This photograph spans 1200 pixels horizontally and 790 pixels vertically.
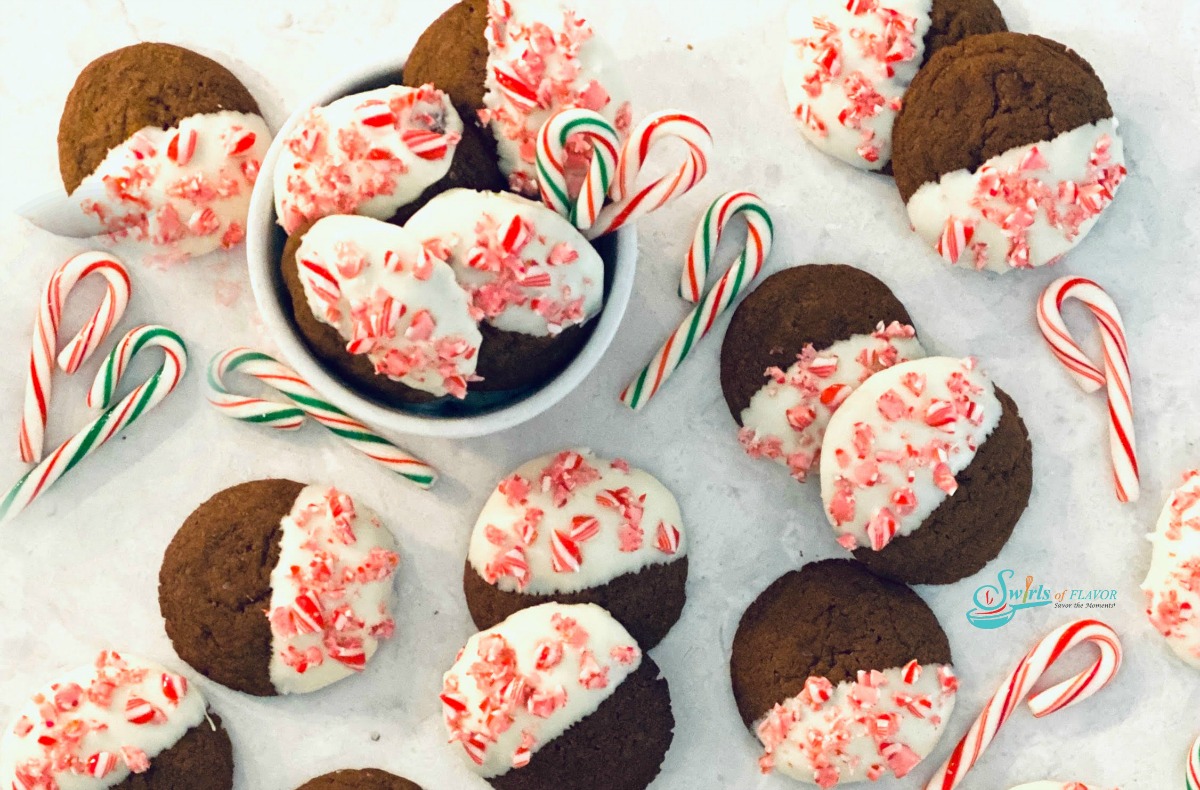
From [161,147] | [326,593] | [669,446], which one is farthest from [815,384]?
[161,147]

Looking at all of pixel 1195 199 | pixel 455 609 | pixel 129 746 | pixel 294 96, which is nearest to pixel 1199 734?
pixel 1195 199

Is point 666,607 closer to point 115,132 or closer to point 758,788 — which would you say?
point 758,788

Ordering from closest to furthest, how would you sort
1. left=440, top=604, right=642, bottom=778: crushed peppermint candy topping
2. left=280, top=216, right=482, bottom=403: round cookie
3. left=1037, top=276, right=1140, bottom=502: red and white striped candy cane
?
1. left=280, top=216, right=482, bottom=403: round cookie
2. left=440, top=604, right=642, bottom=778: crushed peppermint candy topping
3. left=1037, top=276, right=1140, bottom=502: red and white striped candy cane

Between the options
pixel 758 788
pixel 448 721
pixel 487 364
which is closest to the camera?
pixel 487 364

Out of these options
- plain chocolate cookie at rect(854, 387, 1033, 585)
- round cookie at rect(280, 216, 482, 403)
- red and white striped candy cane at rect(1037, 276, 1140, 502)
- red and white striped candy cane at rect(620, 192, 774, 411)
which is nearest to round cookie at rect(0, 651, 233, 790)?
round cookie at rect(280, 216, 482, 403)

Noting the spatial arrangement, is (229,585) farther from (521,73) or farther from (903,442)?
(903,442)

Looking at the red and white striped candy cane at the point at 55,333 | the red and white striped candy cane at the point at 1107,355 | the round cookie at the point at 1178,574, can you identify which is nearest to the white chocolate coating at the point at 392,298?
the red and white striped candy cane at the point at 55,333

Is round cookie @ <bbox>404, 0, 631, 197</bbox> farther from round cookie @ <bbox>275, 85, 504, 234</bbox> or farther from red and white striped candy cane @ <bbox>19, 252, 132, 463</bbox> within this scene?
red and white striped candy cane @ <bbox>19, 252, 132, 463</bbox>
